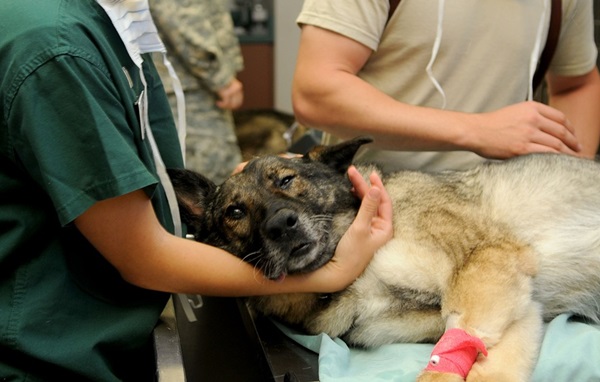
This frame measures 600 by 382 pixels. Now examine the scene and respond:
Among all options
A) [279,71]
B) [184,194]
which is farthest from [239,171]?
[279,71]

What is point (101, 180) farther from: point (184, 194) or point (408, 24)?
point (408, 24)

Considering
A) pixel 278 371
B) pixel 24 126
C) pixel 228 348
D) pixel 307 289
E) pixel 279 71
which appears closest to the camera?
pixel 24 126

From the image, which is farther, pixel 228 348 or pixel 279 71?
pixel 279 71

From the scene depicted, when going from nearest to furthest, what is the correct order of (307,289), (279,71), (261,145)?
(307,289) < (261,145) < (279,71)

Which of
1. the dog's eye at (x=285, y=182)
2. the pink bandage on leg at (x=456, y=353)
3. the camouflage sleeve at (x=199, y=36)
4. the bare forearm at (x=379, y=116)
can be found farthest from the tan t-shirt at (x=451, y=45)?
the camouflage sleeve at (x=199, y=36)

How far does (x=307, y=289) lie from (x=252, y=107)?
465 centimetres

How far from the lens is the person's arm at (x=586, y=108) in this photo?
6.70 ft

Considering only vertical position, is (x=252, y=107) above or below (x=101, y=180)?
below

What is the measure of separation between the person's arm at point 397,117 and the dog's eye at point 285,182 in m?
0.25

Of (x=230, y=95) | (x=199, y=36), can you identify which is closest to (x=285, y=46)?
(x=230, y=95)

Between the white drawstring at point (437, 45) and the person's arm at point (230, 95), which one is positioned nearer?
the white drawstring at point (437, 45)

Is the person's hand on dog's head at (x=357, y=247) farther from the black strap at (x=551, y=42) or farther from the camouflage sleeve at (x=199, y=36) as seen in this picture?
the camouflage sleeve at (x=199, y=36)

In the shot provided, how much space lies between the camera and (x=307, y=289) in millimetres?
1368

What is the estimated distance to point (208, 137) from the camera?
3137mm
